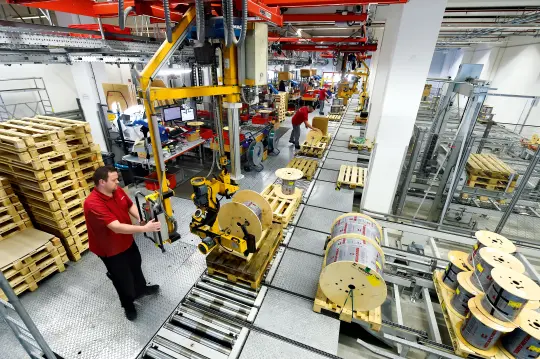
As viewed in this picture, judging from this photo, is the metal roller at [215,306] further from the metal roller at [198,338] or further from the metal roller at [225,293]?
the metal roller at [198,338]

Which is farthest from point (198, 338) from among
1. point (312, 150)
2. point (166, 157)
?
point (312, 150)

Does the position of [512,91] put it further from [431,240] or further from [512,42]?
[431,240]

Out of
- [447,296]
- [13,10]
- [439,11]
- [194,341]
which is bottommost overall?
[194,341]

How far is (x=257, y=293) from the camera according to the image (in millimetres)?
3730

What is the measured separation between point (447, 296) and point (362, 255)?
165 centimetres

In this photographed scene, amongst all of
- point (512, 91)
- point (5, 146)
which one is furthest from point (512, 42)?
point (5, 146)

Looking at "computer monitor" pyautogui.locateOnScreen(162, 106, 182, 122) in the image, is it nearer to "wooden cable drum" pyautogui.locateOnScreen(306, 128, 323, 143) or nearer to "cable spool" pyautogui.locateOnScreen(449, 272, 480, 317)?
"wooden cable drum" pyautogui.locateOnScreen(306, 128, 323, 143)

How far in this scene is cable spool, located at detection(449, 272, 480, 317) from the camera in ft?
10.5

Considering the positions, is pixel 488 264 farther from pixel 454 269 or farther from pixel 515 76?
pixel 515 76

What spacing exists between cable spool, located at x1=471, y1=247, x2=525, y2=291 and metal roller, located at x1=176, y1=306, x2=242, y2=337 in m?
3.16

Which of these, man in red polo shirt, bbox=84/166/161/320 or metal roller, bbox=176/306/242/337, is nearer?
man in red polo shirt, bbox=84/166/161/320

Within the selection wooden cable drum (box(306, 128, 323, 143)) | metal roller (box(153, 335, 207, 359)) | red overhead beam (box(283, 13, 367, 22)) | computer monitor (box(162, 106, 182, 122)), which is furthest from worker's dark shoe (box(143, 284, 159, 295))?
wooden cable drum (box(306, 128, 323, 143))

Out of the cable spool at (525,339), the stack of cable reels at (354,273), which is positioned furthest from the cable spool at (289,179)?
the cable spool at (525,339)

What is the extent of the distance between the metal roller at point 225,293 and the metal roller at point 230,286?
2.3 inches
